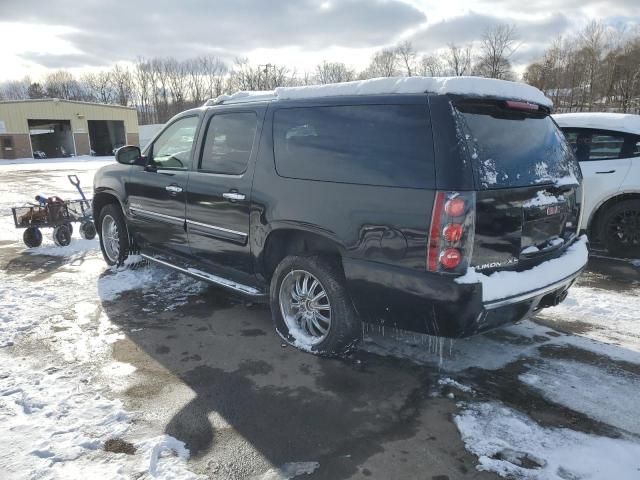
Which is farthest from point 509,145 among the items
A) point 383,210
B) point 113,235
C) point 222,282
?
point 113,235

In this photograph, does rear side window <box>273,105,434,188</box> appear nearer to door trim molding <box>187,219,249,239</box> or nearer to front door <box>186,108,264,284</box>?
front door <box>186,108,264,284</box>

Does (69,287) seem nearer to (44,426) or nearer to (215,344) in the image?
(215,344)

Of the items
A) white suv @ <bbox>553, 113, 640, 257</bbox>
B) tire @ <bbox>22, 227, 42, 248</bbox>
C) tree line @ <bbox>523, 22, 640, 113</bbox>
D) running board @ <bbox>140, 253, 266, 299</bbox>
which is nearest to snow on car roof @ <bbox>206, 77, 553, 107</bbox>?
running board @ <bbox>140, 253, 266, 299</bbox>

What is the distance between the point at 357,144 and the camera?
3.30 metres

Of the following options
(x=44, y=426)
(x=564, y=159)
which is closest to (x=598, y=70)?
(x=564, y=159)

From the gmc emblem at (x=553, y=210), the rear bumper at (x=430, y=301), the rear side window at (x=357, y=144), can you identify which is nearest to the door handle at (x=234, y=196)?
the rear side window at (x=357, y=144)

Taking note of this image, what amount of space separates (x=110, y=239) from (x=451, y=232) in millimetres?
4929

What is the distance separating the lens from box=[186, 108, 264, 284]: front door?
404 cm

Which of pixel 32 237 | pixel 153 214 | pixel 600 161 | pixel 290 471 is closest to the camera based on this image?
Result: pixel 290 471

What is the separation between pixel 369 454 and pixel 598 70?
191 feet

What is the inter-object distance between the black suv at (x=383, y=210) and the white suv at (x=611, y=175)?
313cm

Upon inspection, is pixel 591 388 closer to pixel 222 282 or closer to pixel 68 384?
pixel 222 282

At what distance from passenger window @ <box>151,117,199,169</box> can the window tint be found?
16.4 feet

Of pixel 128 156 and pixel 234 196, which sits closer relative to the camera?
pixel 234 196
